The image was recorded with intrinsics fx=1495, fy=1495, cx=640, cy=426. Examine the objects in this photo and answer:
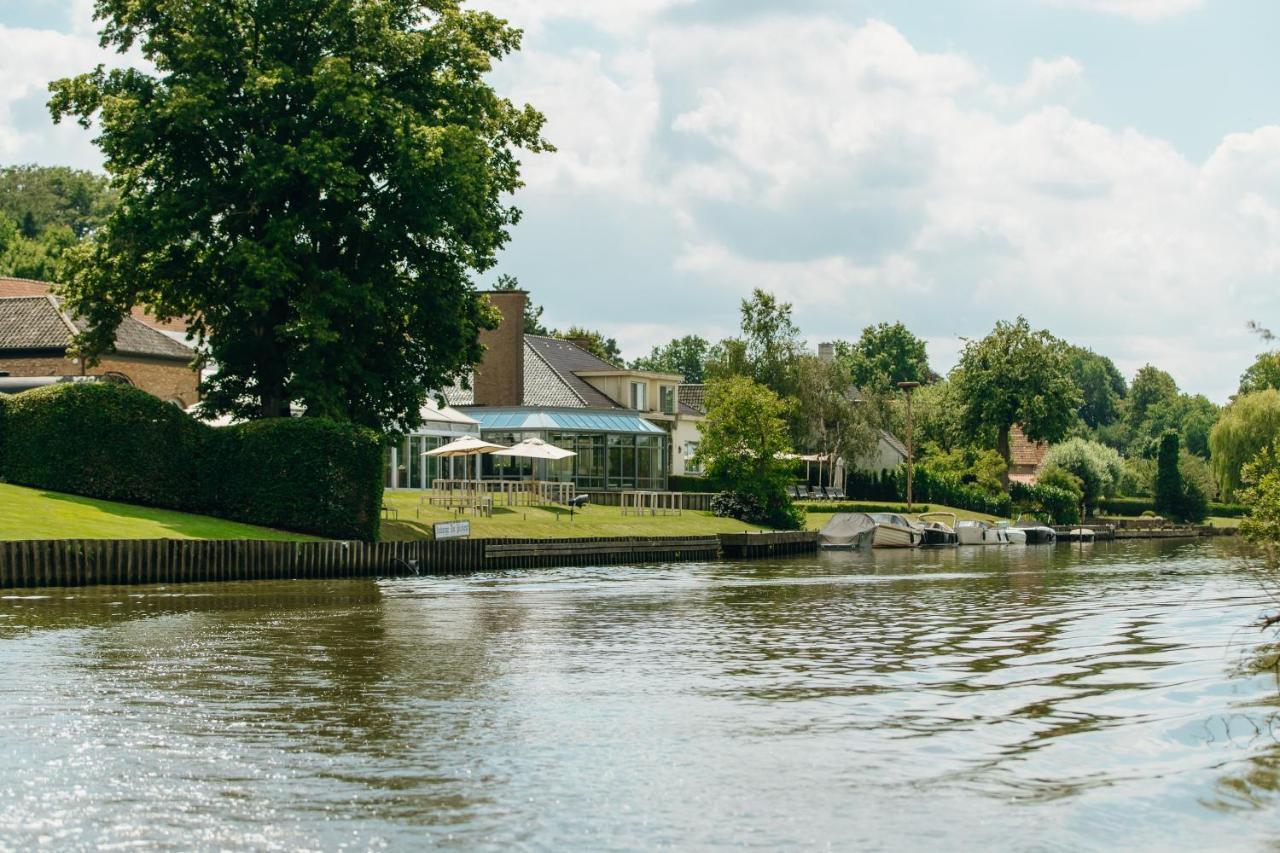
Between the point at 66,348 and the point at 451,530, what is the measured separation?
21458 mm

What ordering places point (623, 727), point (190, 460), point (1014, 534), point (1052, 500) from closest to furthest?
1. point (623, 727)
2. point (190, 460)
3. point (1014, 534)
4. point (1052, 500)

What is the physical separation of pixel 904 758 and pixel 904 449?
88.4m

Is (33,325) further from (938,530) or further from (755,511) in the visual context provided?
(938,530)

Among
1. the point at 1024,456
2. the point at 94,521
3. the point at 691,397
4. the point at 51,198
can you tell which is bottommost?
the point at 94,521

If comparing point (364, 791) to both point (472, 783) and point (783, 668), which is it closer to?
point (472, 783)

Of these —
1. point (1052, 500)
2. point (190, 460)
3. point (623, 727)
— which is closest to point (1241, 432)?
point (1052, 500)

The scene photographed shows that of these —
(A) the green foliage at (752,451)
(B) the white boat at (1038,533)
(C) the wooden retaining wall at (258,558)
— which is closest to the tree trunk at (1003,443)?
(B) the white boat at (1038,533)

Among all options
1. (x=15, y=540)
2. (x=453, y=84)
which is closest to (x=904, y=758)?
(x=15, y=540)

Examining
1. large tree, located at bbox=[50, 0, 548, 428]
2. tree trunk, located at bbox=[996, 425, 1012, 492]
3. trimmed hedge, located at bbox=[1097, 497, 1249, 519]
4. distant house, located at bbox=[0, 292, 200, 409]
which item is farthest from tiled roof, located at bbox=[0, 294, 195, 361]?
trimmed hedge, located at bbox=[1097, 497, 1249, 519]

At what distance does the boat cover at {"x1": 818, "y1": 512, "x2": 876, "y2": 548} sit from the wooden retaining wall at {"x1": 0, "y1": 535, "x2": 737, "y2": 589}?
50.1 feet

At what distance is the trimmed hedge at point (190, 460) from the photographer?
37219 millimetres

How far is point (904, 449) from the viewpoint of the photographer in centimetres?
9969

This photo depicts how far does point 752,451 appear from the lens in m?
61.7

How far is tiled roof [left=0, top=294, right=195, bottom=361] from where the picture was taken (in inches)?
2254
